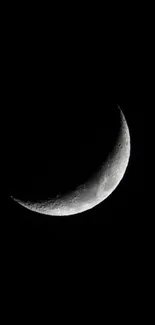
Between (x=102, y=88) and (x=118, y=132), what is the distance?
1.28 feet

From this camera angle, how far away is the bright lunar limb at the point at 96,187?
9.84 feet

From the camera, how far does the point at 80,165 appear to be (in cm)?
282

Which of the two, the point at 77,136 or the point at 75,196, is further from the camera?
Answer: the point at 75,196

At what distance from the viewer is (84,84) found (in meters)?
2.76

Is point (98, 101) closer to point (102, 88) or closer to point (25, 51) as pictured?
point (102, 88)

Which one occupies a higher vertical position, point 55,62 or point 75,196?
point 55,62

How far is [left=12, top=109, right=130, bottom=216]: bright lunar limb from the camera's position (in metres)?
3.00

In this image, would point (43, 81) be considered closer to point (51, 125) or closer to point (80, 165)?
point (51, 125)

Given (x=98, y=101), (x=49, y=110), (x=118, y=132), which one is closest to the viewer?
(x=49, y=110)

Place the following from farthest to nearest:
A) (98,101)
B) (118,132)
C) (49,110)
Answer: (118,132) < (98,101) < (49,110)

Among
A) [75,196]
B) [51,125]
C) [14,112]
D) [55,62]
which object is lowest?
[75,196]

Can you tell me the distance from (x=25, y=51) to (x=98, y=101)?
66 centimetres

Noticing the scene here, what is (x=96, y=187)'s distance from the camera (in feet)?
9.86

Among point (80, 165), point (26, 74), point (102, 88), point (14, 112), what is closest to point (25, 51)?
point (26, 74)
